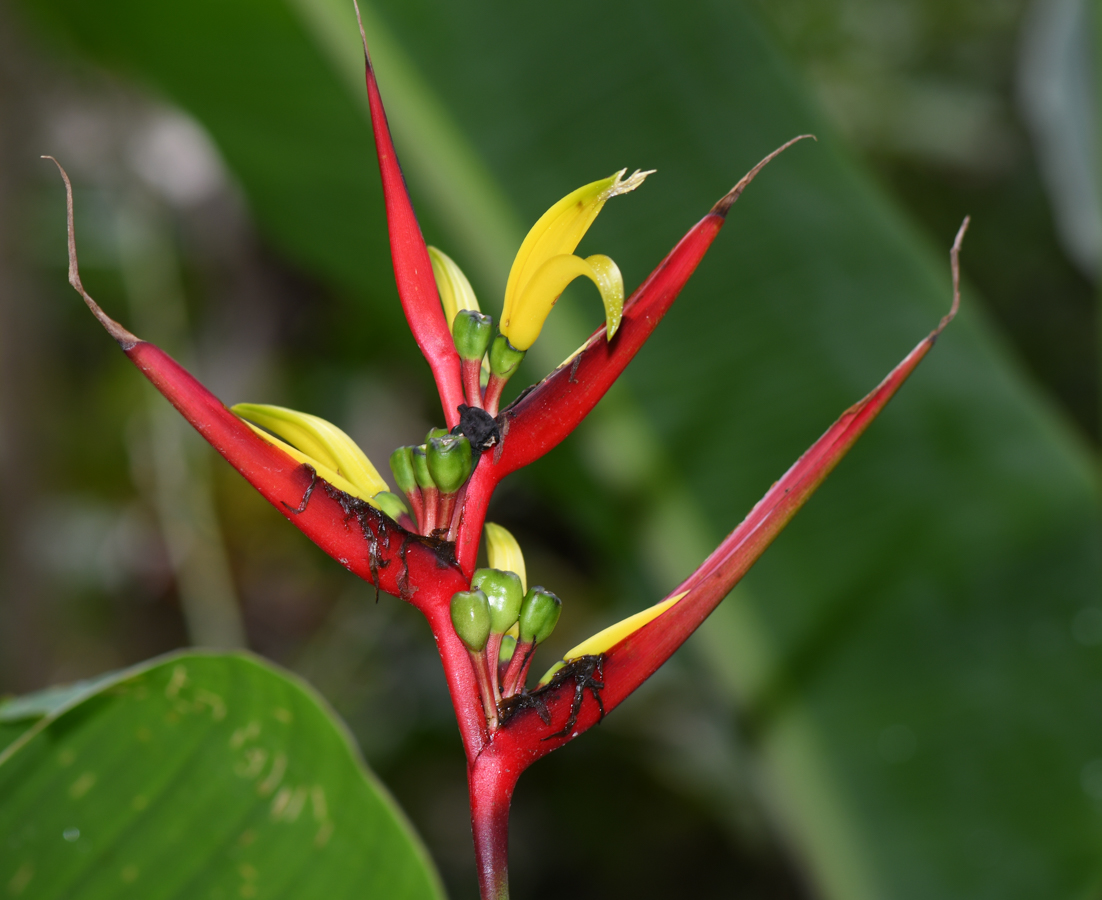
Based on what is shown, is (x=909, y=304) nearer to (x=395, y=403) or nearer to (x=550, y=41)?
(x=550, y=41)

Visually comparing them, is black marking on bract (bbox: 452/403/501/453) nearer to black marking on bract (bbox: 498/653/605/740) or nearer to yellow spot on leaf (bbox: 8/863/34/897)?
black marking on bract (bbox: 498/653/605/740)

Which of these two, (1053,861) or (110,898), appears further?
(1053,861)

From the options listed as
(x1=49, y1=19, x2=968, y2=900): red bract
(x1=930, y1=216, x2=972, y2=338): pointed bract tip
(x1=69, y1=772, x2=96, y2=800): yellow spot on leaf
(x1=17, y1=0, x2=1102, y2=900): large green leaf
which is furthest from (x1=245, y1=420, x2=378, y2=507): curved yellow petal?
(x1=17, y1=0, x2=1102, y2=900): large green leaf

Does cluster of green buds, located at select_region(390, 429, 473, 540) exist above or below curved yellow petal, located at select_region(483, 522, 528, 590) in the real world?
above

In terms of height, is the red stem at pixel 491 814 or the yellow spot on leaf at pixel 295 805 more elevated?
the red stem at pixel 491 814

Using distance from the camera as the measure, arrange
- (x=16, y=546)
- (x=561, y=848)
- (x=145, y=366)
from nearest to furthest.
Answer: (x=145, y=366) < (x=16, y=546) < (x=561, y=848)

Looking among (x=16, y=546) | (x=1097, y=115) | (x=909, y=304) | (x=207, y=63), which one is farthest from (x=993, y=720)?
(x=16, y=546)

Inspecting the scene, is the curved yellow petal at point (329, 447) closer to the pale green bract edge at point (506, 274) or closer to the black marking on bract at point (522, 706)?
the black marking on bract at point (522, 706)

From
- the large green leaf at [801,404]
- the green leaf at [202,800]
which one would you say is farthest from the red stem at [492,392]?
the large green leaf at [801,404]
